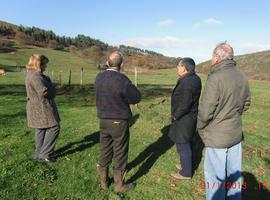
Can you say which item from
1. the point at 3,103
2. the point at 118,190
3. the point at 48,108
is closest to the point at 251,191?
the point at 118,190

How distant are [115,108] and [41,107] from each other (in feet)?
7.05

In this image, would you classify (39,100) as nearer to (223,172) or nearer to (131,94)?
(131,94)

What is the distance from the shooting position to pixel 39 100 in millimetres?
7172

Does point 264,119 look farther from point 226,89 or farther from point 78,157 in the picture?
point 226,89

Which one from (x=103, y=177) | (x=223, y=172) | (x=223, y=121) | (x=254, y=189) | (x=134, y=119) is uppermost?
(x=223, y=121)

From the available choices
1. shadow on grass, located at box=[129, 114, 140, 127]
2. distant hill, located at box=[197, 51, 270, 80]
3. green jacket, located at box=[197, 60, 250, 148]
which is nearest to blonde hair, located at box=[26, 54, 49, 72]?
green jacket, located at box=[197, 60, 250, 148]

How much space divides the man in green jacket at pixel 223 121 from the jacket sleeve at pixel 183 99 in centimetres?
116

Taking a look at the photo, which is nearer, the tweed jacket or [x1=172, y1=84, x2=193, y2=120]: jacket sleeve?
[x1=172, y1=84, x2=193, y2=120]: jacket sleeve

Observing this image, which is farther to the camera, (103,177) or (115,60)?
(103,177)

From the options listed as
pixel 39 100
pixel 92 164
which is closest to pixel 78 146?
pixel 92 164

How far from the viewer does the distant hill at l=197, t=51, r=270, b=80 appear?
5022 centimetres

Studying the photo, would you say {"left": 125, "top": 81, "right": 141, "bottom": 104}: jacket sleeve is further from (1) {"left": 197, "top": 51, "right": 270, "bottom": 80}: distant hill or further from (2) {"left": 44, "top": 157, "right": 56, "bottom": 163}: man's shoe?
(1) {"left": 197, "top": 51, "right": 270, "bottom": 80}: distant hill

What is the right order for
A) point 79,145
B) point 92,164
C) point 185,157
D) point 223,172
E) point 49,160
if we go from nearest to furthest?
point 223,172, point 185,157, point 49,160, point 92,164, point 79,145

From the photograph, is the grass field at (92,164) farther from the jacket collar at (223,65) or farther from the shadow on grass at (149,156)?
the jacket collar at (223,65)
